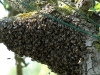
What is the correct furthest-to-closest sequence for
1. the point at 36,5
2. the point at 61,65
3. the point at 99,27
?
the point at 36,5, the point at 61,65, the point at 99,27

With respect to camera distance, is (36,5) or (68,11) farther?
(36,5)

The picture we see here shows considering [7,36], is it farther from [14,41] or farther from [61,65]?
[61,65]

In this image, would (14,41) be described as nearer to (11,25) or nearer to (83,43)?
(11,25)

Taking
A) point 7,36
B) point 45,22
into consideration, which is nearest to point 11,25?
point 7,36

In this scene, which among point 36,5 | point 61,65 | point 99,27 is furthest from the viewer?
point 36,5

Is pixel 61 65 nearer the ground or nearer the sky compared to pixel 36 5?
nearer the ground

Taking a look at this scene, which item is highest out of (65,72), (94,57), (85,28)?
(85,28)

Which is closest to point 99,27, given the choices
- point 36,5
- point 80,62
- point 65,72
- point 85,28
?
point 85,28
